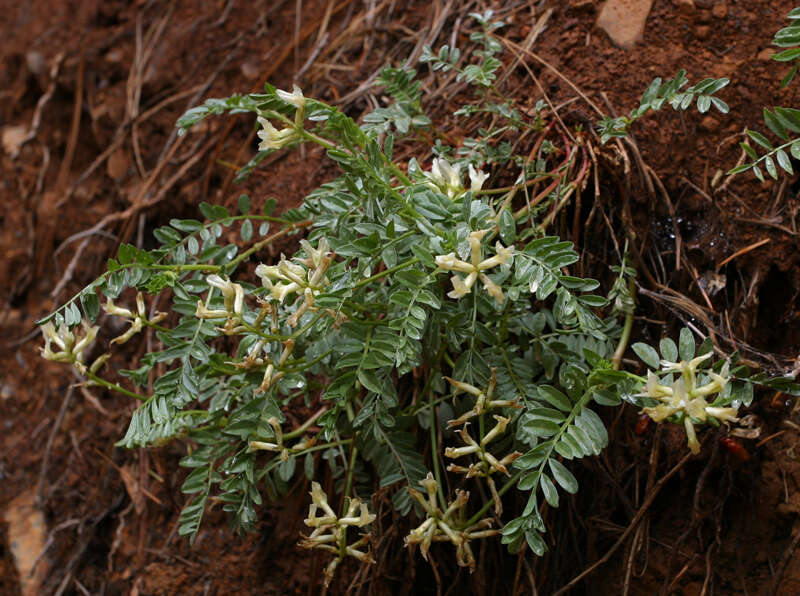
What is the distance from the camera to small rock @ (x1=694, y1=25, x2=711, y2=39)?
1818 millimetres

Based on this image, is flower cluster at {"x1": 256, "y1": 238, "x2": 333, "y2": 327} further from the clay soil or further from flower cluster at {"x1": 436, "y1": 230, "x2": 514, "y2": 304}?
the clay soil

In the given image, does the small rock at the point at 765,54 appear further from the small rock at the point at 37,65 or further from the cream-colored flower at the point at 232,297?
the small rock at the point at 37,65

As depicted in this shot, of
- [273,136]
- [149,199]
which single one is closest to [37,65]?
[149,199]

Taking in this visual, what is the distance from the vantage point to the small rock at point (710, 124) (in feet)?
5.67

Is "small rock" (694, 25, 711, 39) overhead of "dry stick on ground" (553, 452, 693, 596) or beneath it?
overhead

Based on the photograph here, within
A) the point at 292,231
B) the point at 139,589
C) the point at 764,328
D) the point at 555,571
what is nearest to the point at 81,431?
the point at 139,589

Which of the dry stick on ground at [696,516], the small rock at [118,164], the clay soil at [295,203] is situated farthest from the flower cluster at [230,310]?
the small rock at [118,164]

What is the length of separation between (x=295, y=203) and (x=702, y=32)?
42.8 inches

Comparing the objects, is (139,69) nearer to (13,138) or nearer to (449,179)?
(13,138)

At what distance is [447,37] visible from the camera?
2.14 m

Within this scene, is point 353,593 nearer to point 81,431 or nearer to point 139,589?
point 139,589

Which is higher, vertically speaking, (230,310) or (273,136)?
(273,136)

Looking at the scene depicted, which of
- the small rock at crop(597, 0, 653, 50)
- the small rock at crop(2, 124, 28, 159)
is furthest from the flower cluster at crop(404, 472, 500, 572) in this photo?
the small rock at crop(2, 124, 28, 159)

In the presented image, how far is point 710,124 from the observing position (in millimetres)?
1729
